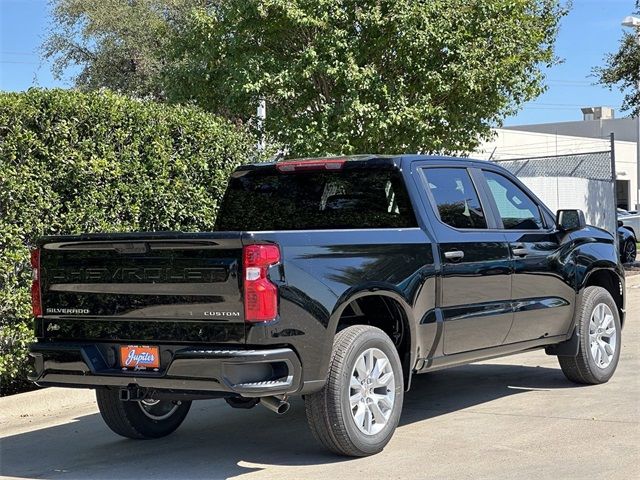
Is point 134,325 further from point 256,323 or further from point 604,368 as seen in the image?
point 604,368

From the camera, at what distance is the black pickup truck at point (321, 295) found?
5910mm

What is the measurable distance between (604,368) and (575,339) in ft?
1.63

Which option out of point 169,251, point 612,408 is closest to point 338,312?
point 169,251

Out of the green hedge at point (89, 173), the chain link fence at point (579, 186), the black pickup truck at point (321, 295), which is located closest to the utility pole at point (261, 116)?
the green hedge at point (89, 173)

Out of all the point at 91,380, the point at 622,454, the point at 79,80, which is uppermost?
the point at 79,80

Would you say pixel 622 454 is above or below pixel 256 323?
below

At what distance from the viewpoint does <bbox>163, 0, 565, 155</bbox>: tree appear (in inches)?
586

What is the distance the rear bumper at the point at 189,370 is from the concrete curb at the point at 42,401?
2142 millimetres

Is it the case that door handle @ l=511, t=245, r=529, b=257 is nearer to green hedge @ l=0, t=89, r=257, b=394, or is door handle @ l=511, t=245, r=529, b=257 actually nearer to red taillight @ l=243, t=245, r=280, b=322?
red taillight @ l=243, t=245, r=280, b=322

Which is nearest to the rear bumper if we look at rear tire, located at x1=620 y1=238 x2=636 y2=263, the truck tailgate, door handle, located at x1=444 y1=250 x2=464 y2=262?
the truck tailgate

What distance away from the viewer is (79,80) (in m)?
31.2

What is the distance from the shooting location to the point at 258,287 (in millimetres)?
5816

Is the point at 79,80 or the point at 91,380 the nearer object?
the point at 91,380

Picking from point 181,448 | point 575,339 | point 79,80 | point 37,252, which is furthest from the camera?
point 79,80
